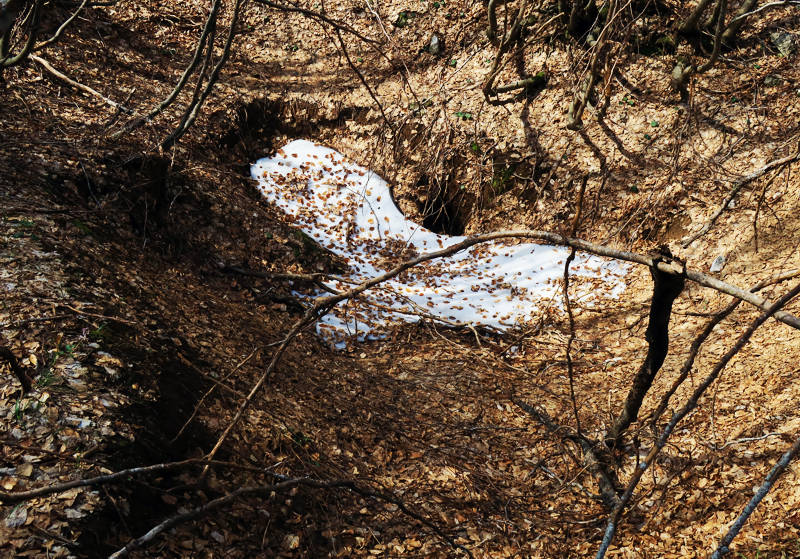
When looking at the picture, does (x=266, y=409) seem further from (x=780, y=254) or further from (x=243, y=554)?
(x=780, y=254)

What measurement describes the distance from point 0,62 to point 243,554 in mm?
3768

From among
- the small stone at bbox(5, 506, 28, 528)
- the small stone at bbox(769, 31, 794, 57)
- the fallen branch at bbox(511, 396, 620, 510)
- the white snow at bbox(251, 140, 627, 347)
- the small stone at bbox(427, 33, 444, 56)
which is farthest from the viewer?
the small stone at bbox(427, 33, 444, 56)

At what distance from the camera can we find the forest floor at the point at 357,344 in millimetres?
2803

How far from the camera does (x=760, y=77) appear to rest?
7523mm

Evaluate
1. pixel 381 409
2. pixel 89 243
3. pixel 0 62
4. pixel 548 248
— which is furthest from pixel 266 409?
pixel 548 248

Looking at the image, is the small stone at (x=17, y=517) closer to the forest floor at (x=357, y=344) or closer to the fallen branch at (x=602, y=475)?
the forest floor at (x=357, y=344)

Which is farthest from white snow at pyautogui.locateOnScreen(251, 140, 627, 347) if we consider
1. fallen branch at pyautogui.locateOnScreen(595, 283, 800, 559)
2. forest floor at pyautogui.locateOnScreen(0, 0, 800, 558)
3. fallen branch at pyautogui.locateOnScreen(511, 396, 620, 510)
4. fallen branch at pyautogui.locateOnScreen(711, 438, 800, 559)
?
fallen branch at pyautogui.locateOnScreen(711, 438, 800, 559)

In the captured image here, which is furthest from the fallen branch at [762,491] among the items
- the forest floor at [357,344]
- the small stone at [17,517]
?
the small stone at [17,517]

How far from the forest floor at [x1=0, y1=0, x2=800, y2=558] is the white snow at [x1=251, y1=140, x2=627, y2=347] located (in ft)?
1.16

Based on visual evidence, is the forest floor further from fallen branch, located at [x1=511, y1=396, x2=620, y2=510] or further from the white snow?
the white snow

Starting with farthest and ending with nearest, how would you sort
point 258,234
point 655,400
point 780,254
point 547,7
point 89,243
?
point 547,7 → point 258,234 → point 780,254 → point 655,400 → point 89,243

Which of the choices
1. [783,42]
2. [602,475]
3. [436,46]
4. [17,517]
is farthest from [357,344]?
[783,42]

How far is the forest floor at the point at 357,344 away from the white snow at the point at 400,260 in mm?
355

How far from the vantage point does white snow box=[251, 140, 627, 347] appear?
6.89 meters
